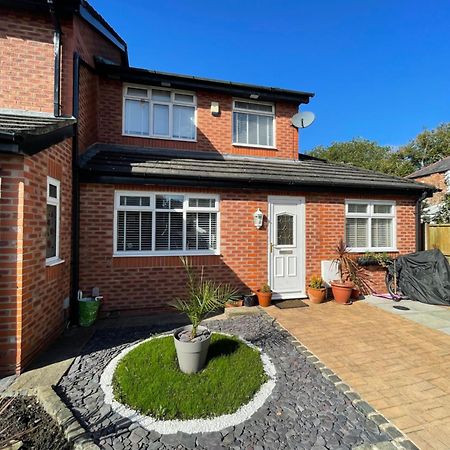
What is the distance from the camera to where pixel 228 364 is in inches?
149

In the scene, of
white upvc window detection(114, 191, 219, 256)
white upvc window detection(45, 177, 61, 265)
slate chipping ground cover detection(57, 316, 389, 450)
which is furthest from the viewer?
white upvc window detection(114, 191, 219, 256)

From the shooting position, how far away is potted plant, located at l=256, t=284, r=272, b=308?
6797 millimetres

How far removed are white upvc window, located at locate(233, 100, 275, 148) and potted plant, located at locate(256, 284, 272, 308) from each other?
14.7ft

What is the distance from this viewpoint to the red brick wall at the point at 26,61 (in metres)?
5.29

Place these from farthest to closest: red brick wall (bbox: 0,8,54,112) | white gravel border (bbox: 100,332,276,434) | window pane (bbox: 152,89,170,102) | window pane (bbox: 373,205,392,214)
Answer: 1. window pane (bbox: 373,205,392,214)
2. window pane (bbox: 152,89,170,102)
3. red brick wall (bbox: 0,8,54,112)
4. white gravel border (bbox: 100,332,276,434)

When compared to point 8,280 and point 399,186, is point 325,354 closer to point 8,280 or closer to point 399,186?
point 8,280

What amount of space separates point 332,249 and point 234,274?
9.76 ft

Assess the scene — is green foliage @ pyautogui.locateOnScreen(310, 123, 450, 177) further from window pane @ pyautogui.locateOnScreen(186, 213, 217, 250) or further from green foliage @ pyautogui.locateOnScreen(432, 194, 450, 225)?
window pane @ pyautogui.locateOnScreen(186, 213, 217, 250)

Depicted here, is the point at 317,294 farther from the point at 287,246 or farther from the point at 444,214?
the point at 444,214

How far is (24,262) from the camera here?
12.6ft

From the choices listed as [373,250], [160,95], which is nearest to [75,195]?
[160,95]

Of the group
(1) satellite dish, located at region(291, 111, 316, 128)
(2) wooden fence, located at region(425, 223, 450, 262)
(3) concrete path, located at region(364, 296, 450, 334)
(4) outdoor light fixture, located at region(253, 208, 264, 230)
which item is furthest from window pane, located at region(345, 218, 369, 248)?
(1) satellite dish, located at region(291, 111, 316, 128)

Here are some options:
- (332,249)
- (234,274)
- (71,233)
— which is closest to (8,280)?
(71,233)

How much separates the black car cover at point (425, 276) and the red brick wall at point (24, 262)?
28.4 feet
